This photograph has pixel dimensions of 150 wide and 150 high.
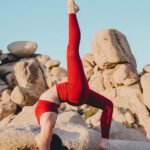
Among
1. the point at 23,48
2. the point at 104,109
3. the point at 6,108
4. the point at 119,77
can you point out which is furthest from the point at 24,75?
the point at 104,109

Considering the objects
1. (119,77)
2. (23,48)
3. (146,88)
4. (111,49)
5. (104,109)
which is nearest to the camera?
(104,109)

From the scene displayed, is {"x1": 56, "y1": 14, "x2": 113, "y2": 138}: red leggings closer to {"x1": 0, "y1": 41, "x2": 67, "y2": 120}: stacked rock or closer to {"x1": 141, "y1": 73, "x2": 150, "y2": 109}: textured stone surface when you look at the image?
{"x1": 141, "y1": 73, "x2": 150, "y2": 109}: textured stone surface

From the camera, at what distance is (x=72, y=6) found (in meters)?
6.89

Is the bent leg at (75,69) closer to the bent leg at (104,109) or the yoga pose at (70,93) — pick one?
the yoga pose at (70,93)

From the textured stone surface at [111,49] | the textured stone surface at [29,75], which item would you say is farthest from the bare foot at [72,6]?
the textured stone surface at [29,75]

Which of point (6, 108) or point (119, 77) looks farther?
point (6, 108)

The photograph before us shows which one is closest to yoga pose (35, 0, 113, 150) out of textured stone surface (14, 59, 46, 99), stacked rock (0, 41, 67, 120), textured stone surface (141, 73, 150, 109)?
textured stone surface (141, 73, 150, 109)

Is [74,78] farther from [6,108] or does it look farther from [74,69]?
[6,108]

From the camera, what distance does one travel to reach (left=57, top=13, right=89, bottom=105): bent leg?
669 centimetres

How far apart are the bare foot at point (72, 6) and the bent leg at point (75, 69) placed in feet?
0.27

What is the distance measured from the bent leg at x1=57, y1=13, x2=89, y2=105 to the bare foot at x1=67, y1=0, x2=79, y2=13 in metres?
0.08

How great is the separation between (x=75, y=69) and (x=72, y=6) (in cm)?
106

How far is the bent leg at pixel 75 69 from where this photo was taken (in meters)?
6.69

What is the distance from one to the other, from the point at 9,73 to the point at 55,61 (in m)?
5.67
